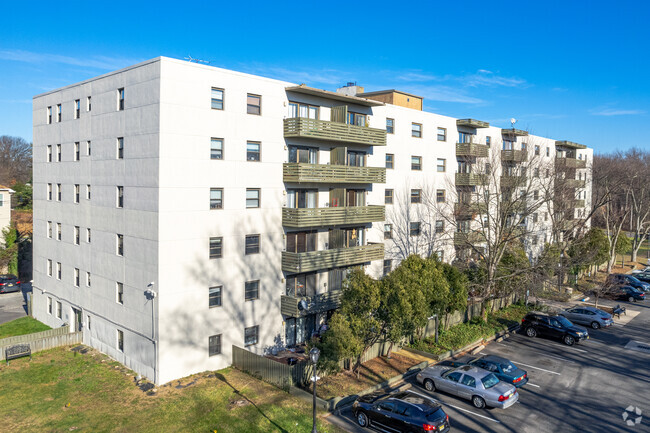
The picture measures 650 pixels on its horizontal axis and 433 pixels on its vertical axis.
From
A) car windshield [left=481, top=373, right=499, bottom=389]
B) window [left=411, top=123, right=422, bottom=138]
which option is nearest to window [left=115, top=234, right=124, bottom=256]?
car windshield [left=481, top=373, right=499, bottom=389]

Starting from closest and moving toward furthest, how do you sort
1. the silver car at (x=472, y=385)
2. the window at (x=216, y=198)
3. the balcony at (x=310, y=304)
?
the silver car at (x=472, y=385) < the window at (x=216, y=198) < the balcony at (x=310, y=304)

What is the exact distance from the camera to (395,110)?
115 feet

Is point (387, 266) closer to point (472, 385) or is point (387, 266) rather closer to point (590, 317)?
point (472, 385)

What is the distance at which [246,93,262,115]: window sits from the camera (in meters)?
26.0

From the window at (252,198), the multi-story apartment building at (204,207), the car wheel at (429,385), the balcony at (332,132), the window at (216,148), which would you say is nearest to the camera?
the multi-story apartment building at (204,207)

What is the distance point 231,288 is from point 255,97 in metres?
11.3

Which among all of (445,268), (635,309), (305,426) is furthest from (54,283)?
(635,309)

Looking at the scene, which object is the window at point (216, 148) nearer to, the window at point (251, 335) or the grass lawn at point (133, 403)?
the window at point (251, 335)

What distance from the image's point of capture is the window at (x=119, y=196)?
86.3 ft

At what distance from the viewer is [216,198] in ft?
82.2

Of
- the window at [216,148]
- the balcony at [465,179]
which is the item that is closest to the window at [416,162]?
the balcony at [465,179]

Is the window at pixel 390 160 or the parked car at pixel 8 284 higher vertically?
the window at pixel 390 160

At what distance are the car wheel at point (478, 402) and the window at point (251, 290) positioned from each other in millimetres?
13262

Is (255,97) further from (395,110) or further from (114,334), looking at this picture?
(114,334)
